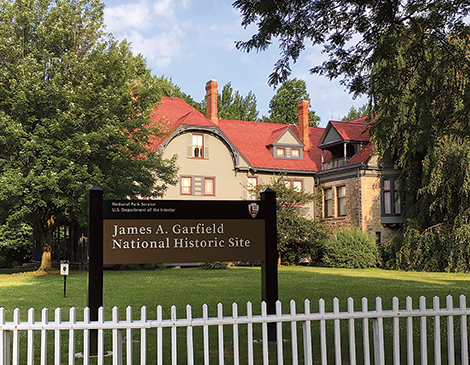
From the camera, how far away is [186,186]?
36688mm

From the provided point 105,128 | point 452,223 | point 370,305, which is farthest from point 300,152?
point 370,305

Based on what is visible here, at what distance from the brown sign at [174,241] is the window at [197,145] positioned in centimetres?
2869

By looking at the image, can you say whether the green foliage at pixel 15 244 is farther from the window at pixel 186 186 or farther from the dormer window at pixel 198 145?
Result: the dormer window at pixel 198 145

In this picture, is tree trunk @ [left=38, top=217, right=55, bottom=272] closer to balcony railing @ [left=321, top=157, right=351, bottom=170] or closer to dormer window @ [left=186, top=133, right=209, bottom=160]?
dormer window @ [left=186, top=133, right=209, bottom=160]

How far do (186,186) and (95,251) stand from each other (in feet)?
94.9

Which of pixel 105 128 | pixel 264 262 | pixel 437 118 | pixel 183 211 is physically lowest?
pixel 264 262

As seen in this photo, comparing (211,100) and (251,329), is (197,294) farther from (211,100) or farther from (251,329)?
(211,100)

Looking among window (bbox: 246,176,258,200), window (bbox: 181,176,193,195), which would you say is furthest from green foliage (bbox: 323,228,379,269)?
window (bbox: 181,176,193,195)

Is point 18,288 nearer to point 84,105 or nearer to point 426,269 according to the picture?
point 84,105

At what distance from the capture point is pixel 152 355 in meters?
8.24

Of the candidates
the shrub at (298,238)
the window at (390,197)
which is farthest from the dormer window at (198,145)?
the window at (390,197)

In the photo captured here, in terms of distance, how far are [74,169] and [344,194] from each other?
755 inches

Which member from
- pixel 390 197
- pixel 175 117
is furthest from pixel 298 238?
pixel 175 117

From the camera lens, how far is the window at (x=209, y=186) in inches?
1462
